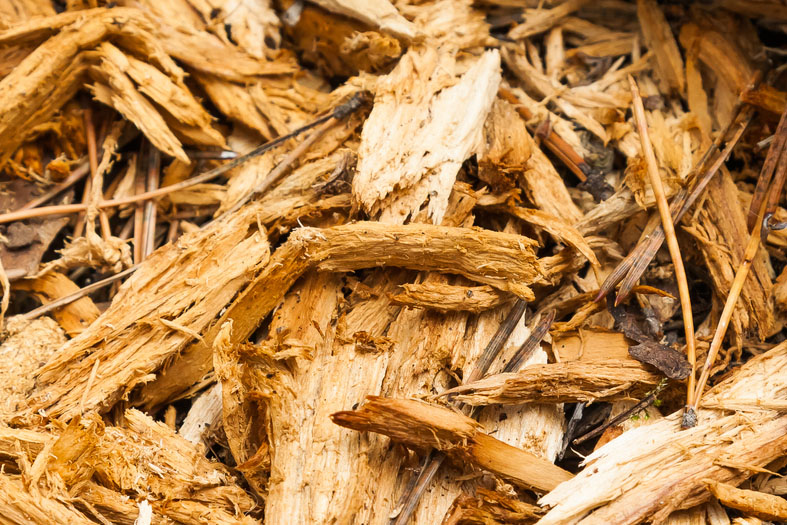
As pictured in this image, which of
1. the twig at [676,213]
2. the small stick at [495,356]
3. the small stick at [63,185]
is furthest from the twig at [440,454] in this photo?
the small stick at [63,185]

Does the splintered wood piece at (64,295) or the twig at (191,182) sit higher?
the twig at (191,182)

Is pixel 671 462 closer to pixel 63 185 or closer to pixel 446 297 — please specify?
pixel 446 297

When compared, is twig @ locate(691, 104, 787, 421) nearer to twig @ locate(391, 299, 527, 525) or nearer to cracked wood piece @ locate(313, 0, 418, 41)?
twig @ locate(391, 299, 527, 525)

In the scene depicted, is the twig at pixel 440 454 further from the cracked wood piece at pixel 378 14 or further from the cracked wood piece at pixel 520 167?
the cracked wood piece at pixel 378 14

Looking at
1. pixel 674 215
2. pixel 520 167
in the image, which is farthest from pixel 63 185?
pixel 674 215

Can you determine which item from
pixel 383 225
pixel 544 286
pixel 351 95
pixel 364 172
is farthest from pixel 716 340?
pixel 351 95

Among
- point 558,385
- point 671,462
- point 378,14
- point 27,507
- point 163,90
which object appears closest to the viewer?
point 27,507
